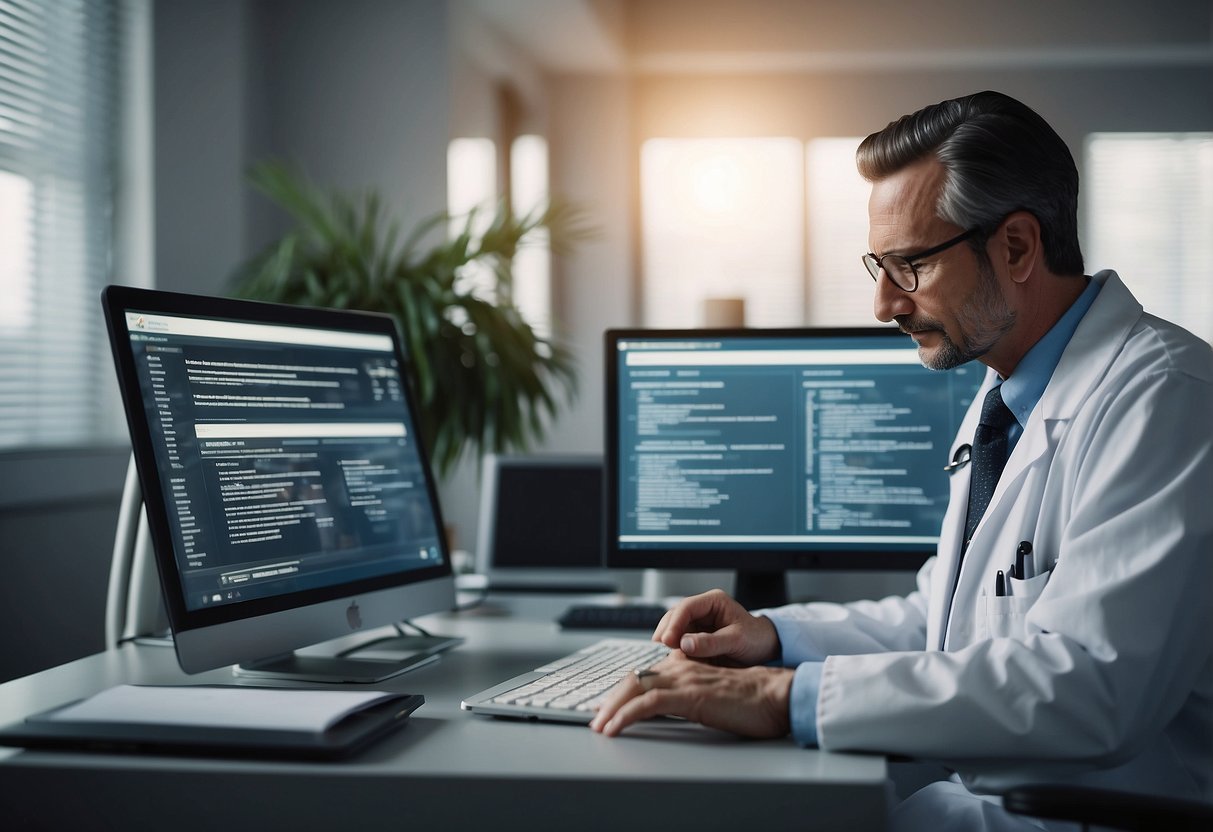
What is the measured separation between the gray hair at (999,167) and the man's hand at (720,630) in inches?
19.9

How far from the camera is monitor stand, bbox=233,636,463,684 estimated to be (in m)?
1.22

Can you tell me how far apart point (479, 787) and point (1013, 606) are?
0.58 meters

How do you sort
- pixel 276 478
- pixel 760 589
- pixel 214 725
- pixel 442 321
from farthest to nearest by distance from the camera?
pixel 442 321 → pixel 760 589 → pixel 276 478 → pixel 214 725

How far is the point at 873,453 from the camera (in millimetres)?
1648

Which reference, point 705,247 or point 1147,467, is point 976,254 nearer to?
point 1147,467

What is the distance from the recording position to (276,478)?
120 centimetres

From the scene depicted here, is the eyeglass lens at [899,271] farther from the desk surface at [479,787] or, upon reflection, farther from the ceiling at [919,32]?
the ceiling at [919,32]

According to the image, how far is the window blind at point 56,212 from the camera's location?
→ 2354 mm

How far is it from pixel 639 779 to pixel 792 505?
89 centimetres

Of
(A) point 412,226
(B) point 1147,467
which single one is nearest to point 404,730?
(B) point 1147,467

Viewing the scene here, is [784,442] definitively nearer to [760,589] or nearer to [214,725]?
[760,589]

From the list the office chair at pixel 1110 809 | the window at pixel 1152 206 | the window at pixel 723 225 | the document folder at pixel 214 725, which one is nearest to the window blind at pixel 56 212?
the document folder at pixel 214 725

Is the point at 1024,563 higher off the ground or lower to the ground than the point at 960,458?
lower

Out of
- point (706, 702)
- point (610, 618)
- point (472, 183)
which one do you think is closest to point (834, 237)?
point (472, 183)
